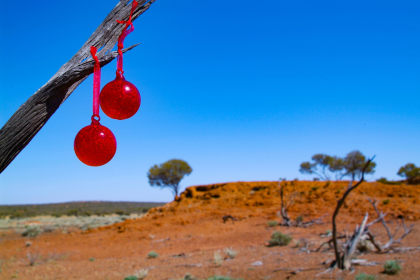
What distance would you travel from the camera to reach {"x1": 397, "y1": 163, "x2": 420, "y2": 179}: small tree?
4077cm

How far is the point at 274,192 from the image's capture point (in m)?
30.2

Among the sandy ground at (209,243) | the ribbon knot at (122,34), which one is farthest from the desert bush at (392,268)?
the ribbon knot at (122,34)

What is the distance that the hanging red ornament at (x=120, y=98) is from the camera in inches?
49.7

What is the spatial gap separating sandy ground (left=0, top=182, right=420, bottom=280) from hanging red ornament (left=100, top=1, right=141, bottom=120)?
714 cm

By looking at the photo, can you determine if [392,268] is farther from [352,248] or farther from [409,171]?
[409,171]

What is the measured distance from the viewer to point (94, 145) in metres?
1.21

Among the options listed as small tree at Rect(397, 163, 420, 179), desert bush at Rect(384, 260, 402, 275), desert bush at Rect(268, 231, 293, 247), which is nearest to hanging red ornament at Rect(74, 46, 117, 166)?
desert bush at Rect(384, 260, 402, 275)

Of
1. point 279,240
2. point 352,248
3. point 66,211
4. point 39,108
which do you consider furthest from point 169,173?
point 39,108

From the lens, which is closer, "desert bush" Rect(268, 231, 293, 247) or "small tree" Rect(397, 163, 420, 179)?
"desert bush" Rect(268, 231, 293, 247)

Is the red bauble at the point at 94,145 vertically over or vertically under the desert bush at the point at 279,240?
over

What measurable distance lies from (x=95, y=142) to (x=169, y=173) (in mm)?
38327

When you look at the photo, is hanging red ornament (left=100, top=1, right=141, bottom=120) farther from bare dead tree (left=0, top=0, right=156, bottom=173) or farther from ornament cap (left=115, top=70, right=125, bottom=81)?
bare dead tree (left=0, top=0, right=156, bottom=173)

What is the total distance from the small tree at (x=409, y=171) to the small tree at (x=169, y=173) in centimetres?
3262

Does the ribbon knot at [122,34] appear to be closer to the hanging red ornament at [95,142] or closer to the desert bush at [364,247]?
the hanging red ornament at [95,142]
